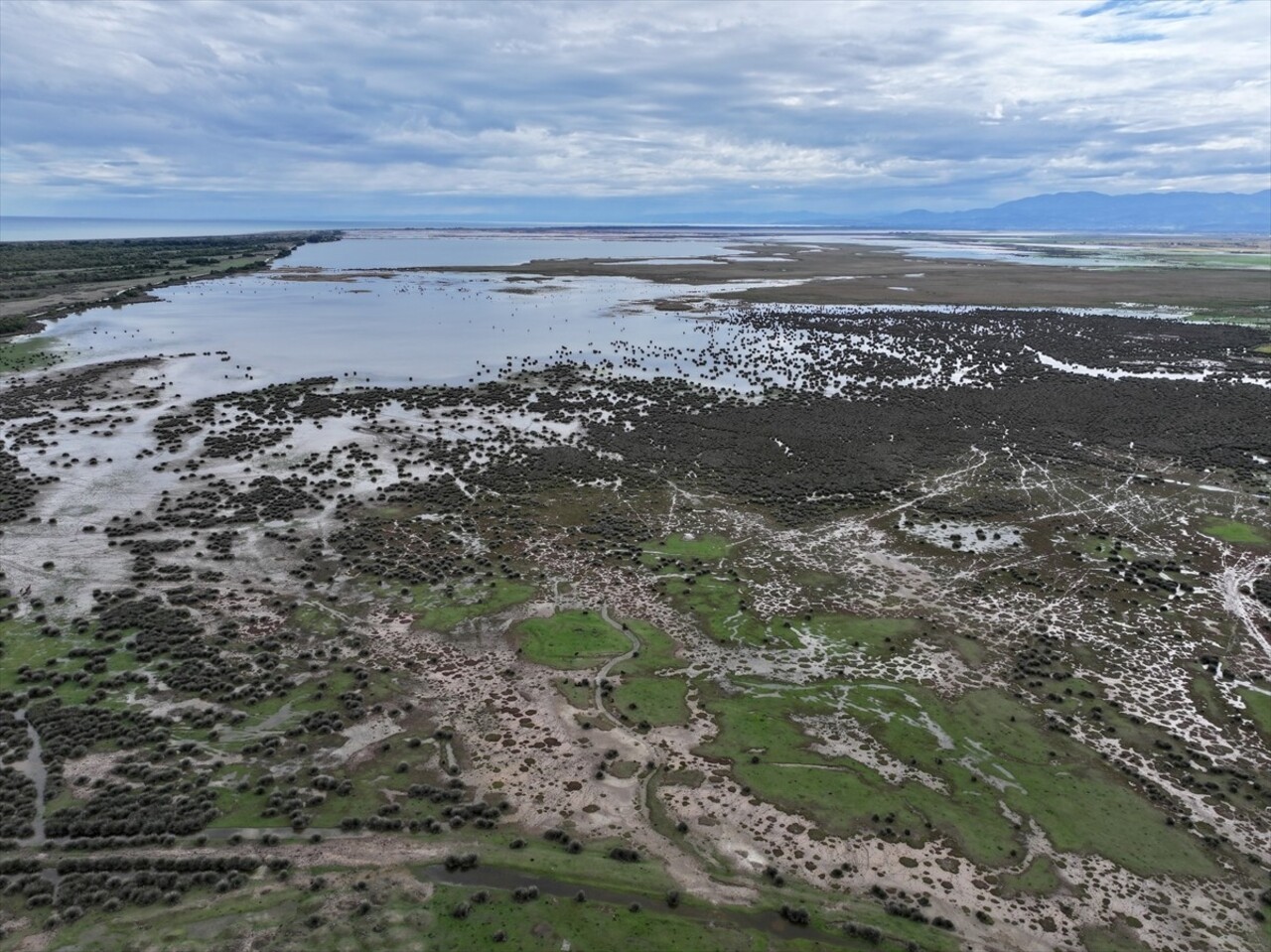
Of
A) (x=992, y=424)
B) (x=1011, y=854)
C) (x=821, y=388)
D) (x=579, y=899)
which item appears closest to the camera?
(x=579, y=899)

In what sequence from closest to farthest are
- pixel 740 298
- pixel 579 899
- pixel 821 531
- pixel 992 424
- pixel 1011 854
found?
1. pixel 579 899
2. pixel 1011 854
3. pixel 821 531
4. pixel 992 424
5. pixel 740 298

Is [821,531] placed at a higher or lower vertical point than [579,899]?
higher

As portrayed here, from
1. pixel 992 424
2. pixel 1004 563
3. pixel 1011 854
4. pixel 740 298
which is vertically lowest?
→ pixel 1011 854

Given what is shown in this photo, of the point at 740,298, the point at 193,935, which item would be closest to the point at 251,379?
the point at 193,935

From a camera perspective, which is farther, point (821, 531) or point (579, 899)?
point (821, 531)

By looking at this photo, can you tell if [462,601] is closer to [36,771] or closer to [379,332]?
[36,771]

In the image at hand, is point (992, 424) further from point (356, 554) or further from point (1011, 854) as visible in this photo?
point (356, 554)
